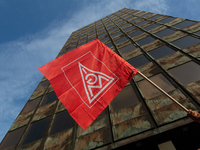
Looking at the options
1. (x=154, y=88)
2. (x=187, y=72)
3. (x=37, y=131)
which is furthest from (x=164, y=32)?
(x=37, y=131)

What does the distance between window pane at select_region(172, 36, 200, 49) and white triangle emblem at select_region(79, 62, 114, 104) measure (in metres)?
9.01

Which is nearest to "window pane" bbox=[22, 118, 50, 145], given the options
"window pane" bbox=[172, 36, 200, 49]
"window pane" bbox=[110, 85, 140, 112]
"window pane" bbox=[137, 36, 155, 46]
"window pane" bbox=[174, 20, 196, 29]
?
"window pane" bbox=[110, 85, 140, 112]

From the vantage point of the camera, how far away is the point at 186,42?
1220 cm

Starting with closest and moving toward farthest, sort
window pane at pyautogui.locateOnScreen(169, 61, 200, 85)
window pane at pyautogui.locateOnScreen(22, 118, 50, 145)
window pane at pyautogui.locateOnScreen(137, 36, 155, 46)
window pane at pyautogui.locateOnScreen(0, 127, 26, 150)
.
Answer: window pane at pyautogui.locateOnScreen(169, 61, 200, 85) → window pane at pyautogui.locateOnScreen(22, 118, 50, 145) → window pane at pyautogui.locateOnScreen(0, 127, 26, 150) → window pane at pyautogui.locateOnScreen(137, 36, 155, 46)

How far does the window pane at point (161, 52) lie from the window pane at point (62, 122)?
9.12 meters

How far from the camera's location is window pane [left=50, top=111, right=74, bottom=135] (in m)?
10.1

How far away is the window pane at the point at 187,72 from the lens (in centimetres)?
869

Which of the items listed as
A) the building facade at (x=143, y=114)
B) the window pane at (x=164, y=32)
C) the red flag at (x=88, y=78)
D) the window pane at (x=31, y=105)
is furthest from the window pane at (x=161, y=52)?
the window pane at (x=31, y=105)

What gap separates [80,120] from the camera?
564cm

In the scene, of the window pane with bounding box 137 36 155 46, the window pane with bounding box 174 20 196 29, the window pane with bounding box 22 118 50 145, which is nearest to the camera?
the window pane with bounding box 22 118 50 145

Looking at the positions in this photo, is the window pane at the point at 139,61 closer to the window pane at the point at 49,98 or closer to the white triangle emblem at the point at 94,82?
the white triangle emblem at the point at 94,82

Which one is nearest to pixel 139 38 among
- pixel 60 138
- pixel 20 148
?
pixel 60 138

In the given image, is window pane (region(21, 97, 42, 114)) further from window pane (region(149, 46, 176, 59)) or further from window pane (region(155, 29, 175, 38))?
window pane (region(155, 29, 175, 38))

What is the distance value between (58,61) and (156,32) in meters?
13.7
